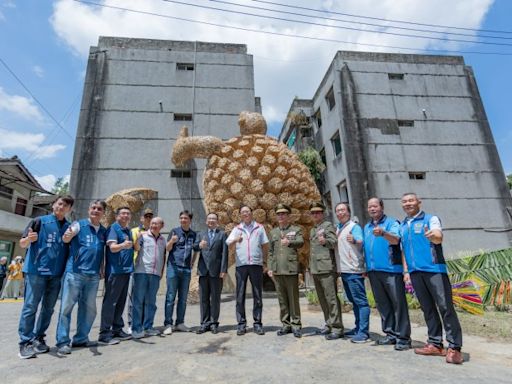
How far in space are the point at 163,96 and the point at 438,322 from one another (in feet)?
41.2

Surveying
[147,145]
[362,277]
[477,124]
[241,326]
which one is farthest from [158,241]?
[477,124]

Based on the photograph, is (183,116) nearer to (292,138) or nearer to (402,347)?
(292,138)

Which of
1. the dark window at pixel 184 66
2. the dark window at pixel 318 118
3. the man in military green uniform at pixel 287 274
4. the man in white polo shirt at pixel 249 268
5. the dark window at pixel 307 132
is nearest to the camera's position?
the man in military green uniform at pixel 287 274

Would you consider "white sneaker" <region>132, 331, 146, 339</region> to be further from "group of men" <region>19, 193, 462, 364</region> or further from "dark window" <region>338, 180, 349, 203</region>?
"dark window" <region>338, 180, 349, 203</region>

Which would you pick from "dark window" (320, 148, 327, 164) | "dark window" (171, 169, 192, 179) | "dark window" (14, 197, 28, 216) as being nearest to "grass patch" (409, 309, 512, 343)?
"dark window" (171, 169, 192, 179)

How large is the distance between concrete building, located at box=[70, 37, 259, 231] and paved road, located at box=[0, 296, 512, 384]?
783cm

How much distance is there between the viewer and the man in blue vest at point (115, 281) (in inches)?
157

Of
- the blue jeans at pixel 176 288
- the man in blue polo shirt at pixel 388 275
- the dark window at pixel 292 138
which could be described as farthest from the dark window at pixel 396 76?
the blue jeans at pixel 176 288

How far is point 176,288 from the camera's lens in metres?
4.61

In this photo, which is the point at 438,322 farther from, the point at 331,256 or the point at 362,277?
the point at 331,256

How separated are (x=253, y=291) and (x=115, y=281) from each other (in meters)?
1.97

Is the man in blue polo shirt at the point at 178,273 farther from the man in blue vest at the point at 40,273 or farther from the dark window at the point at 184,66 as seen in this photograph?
the dark window at the point at 184,66

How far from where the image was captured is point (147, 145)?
12.0 m

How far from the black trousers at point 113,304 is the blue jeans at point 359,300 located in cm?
314
